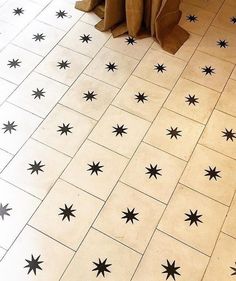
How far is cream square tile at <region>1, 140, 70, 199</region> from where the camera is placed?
77.1 inches

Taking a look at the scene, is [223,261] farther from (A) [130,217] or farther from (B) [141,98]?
(B) [141,98]

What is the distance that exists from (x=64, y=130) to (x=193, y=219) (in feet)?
2.94

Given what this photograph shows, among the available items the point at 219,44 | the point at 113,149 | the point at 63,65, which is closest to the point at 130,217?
the point at 113,149

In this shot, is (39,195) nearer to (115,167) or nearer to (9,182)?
(9,182)

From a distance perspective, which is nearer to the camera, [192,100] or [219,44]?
[192,100]

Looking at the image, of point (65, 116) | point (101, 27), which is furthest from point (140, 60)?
point (65, 116)

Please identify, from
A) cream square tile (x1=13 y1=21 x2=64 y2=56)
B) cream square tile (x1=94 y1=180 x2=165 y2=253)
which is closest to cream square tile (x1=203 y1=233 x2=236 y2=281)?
cream square tile (x1=94 y1=180 x2=165 y2=253)

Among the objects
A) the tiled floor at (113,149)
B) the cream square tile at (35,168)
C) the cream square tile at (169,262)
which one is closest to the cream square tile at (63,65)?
the tiled floor at (113,149)

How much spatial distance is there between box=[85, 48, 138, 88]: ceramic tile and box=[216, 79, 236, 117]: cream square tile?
2.05 feet

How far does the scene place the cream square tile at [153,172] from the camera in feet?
6.44

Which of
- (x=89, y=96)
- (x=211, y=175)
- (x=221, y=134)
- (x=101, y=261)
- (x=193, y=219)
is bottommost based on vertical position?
(x=101, y=261)

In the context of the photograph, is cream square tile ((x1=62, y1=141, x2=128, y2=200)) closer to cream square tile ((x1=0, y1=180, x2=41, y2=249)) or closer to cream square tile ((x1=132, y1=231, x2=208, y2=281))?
cream square tile ((x1=0, y1=180, x2=41, y2=249))

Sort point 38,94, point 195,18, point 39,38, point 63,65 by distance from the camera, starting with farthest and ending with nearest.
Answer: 1. point 195,18
2. point 39,38
3. point 63,65
4. point 38,94

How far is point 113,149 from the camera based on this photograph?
6.89 feet
